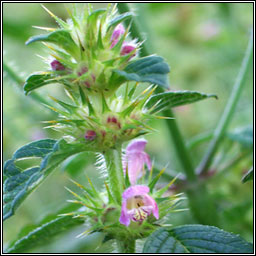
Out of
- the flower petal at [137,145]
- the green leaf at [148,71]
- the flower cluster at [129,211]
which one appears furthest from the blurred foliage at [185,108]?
the green leaf at [148,71]

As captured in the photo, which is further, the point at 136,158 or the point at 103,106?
the point at 136,158

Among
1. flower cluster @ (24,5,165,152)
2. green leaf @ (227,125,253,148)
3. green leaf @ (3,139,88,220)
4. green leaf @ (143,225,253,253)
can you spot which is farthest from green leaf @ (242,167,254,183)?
green leaf @ (227,125,253,148)

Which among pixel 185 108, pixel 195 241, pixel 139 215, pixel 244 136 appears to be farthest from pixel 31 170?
pixel 185 108

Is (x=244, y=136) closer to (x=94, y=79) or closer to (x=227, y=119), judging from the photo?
(x=227, y=119)

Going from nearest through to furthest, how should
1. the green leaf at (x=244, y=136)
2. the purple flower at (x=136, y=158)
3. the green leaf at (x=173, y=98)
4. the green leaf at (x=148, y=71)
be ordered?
the green leaf at (x=148, y=71)
the green leaf at (x=173, y=98)
the purple flower at (x=136, y=158)
the green leaf at (x=244, y=136)

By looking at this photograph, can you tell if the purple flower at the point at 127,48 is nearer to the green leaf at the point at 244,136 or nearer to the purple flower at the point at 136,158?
the purple flower at the point at 136,158

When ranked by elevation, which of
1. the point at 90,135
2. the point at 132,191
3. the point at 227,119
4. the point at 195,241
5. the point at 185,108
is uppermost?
the point at 185,108
